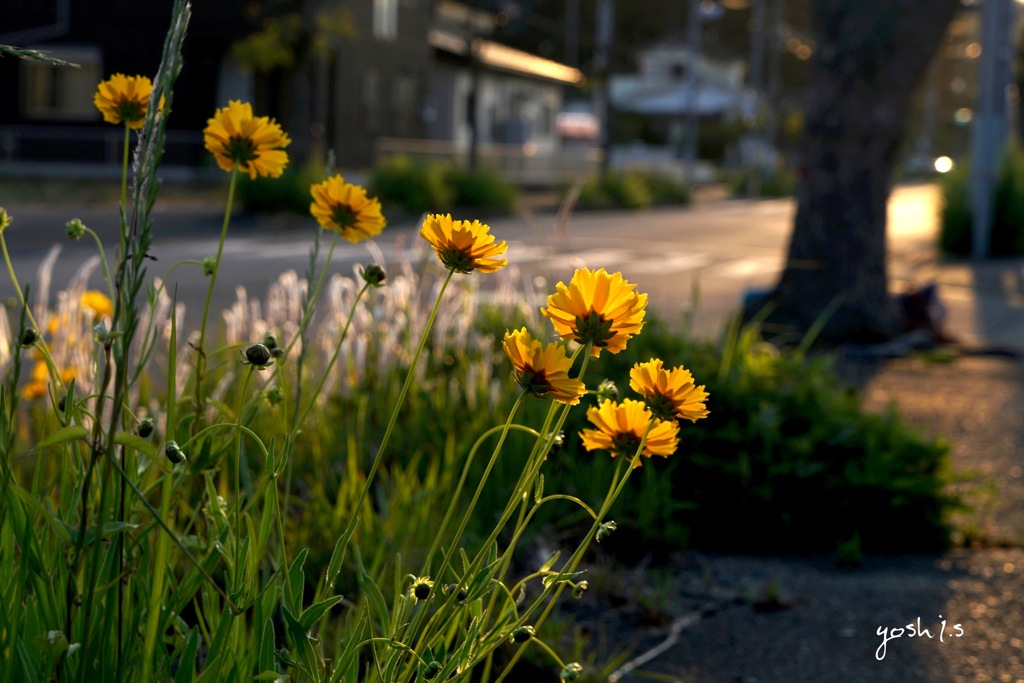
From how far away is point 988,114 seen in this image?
1906 cm

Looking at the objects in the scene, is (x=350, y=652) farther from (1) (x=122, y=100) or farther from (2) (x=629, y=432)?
(1) (x=122, y=100)

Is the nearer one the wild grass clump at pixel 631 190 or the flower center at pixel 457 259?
the flower center at pixel 457 259

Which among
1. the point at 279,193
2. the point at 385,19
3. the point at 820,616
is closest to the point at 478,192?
the point at 279,193

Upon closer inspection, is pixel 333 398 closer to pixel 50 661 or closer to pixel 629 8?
pixel 50 661

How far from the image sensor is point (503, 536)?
14.3ft

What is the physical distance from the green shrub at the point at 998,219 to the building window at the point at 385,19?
68.8 ft

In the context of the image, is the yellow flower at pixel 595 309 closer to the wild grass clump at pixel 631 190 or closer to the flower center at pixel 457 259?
the flower center at pixel 457 259

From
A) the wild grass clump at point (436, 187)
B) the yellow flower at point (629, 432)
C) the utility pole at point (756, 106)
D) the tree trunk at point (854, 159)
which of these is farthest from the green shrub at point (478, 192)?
the yellow flower at point (629, 432)

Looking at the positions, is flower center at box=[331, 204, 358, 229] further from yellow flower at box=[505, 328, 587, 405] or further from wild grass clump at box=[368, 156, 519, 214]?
wild grass clump at box=[368, 156, 519, 214]

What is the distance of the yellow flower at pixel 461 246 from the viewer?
1846 millimetres

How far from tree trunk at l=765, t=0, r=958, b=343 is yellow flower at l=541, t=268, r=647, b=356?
8361 millimetres

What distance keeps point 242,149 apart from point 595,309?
75 cm

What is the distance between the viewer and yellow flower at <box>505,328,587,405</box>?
173 centimetres

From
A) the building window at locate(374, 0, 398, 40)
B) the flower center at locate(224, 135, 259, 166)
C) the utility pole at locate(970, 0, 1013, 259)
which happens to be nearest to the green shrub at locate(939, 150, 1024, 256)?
the utility pole at locate(970, 0, 1013, 259)
